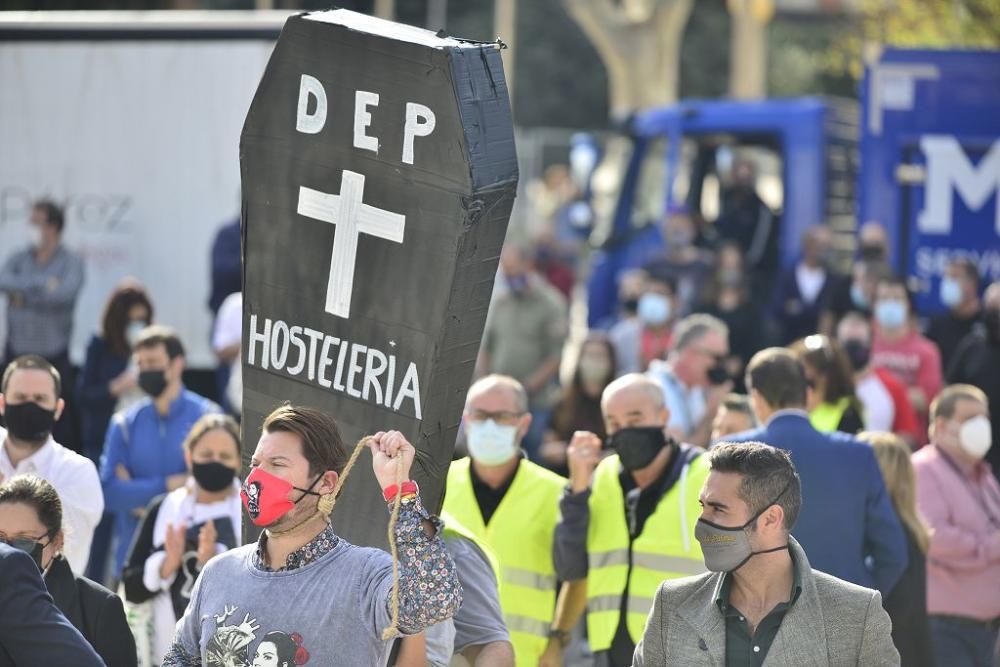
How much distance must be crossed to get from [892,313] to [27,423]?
647cm

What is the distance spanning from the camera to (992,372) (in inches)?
436

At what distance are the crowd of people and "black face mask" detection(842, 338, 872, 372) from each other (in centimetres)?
2

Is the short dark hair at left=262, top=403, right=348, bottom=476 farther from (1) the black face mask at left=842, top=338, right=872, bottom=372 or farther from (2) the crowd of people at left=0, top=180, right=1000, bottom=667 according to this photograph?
(1) the black face mask at left=842, top=338, right=872, bottom=372

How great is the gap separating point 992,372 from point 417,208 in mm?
6950

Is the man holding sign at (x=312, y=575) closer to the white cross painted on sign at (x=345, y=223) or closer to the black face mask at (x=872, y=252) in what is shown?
the white cross painted on sign at (x=345, y=223)

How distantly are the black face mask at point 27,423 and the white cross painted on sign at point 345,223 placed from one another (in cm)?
235

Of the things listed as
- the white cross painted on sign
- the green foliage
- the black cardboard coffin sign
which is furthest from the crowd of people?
the green foliage

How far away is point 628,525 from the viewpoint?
680 cm

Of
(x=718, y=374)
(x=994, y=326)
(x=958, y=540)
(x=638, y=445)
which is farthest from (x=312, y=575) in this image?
(x=994, y=326)

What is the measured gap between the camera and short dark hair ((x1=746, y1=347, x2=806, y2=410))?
727 cm

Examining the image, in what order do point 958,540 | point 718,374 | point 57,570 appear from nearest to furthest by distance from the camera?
point 57,570 < point 958,540 < point 718,374

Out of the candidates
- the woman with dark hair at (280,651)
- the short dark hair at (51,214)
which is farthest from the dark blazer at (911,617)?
the short dark hair at (51,214)

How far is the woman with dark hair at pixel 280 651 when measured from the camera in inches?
171

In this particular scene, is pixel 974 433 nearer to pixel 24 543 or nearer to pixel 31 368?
pixel 31 368
